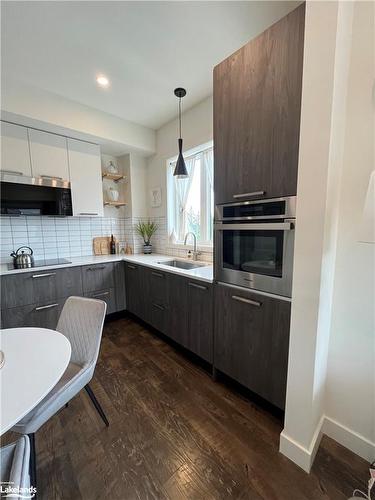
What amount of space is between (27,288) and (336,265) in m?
2.67

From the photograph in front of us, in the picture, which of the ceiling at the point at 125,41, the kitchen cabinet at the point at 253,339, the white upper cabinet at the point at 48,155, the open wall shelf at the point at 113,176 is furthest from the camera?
the open wall shelf at the point at 113,176

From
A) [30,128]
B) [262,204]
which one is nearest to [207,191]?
[262,204]

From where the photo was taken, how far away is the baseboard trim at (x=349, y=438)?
1.17 m

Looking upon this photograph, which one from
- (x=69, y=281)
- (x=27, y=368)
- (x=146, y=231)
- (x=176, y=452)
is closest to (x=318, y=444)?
(x=176, y=452)

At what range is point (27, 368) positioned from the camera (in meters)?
0.89

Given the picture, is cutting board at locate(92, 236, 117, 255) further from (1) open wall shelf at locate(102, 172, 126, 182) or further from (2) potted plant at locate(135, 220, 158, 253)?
(1) open wall shelf at locate(102, 172, 126, 182)

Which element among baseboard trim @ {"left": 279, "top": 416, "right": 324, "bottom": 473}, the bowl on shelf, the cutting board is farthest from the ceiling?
baseboard trim @ {"left": 279, "top": 416, "right": 324, "bottom": 473}

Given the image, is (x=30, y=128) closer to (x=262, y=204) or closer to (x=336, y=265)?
(x=262, y=204)

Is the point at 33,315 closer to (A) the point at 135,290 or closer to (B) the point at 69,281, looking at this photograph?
(B) the point at 69,281

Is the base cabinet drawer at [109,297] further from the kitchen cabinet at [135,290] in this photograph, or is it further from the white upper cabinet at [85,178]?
the white upper cabinet at [85,178]

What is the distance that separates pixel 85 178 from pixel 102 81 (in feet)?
3.57

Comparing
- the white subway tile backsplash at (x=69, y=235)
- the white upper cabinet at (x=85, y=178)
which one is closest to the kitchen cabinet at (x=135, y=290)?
the white subway tile backsplash at (x=69, y=235)

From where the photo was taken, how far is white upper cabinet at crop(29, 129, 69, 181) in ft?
7.68

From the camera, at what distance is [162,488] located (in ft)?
3.45
